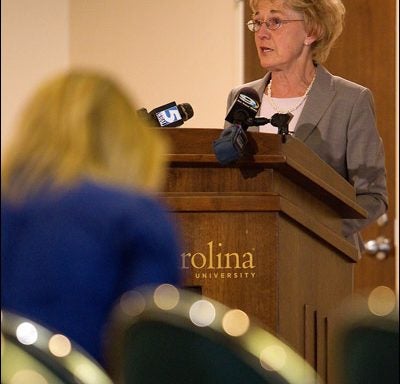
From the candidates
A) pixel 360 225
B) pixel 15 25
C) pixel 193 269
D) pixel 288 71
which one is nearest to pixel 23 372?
pixel 193 269

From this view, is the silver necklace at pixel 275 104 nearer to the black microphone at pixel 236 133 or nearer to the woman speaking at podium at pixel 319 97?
the woman speaking at podium at pixel 319 97

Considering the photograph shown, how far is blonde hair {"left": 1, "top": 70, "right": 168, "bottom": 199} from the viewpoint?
2576 mm

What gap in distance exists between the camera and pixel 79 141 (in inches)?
103

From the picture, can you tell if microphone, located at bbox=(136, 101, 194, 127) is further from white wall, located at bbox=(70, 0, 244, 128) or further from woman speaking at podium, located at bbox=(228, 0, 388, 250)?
white wall, located at bbox=(70, 0, 244, 128)

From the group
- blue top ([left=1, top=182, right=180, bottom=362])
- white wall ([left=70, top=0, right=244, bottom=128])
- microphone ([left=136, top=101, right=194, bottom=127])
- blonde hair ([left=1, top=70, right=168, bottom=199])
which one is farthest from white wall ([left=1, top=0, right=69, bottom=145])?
blue top ([left=1, top=182, right=180, bottom=362])

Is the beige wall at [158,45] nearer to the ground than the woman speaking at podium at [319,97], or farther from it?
farther from it

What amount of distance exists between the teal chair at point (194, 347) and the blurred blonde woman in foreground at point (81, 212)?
0.68m

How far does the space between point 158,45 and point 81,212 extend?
14.4 ft

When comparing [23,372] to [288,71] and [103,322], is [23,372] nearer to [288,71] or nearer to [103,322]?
[103,322]

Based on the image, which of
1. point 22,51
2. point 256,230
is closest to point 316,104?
point 256,230

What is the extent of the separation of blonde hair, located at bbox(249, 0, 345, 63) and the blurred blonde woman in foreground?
5.11 ft

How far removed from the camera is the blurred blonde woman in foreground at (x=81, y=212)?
2.51 m

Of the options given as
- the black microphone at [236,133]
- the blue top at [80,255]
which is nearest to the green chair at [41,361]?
the blue top at [80,255]

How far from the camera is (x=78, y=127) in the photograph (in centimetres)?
262
